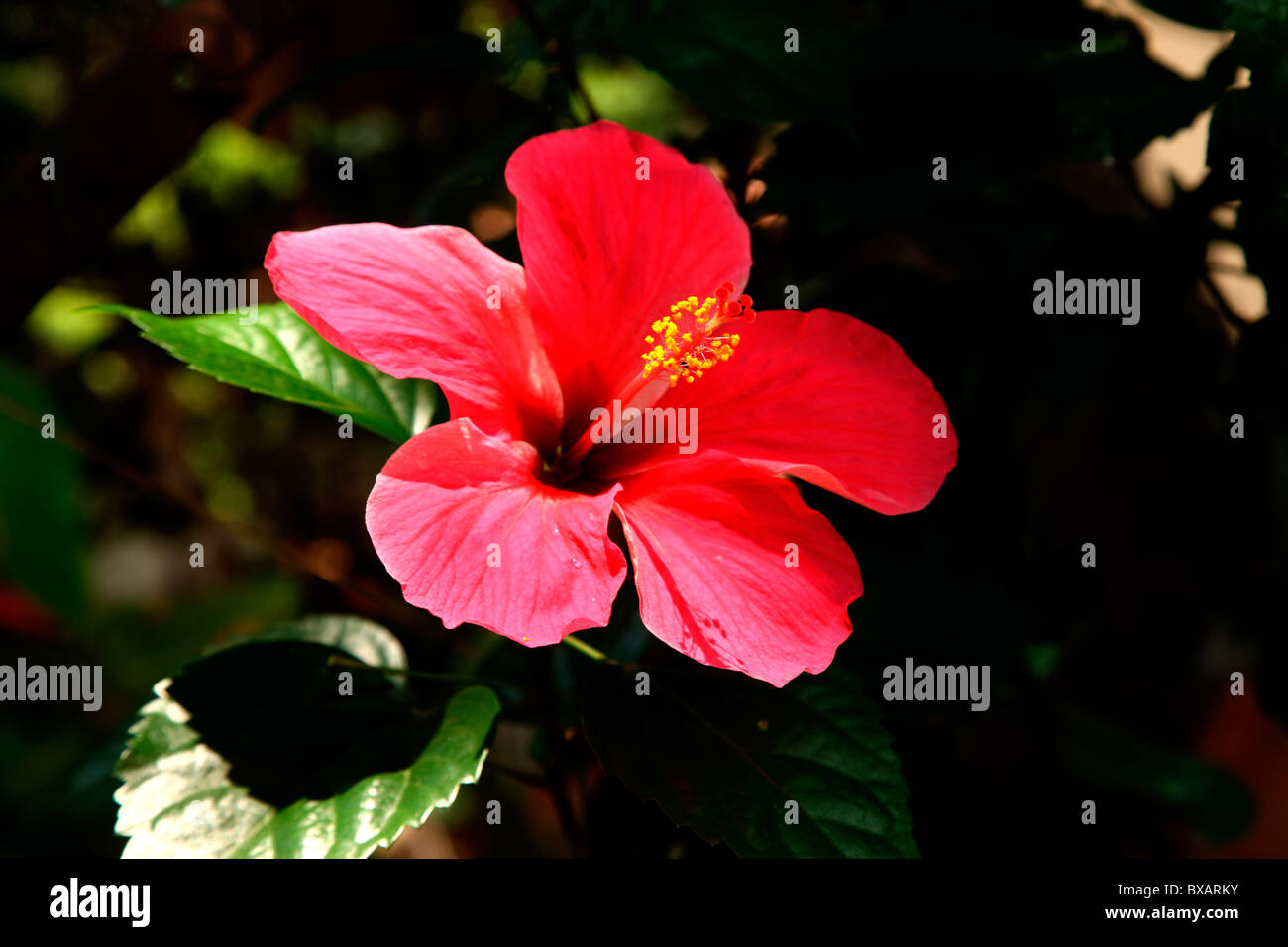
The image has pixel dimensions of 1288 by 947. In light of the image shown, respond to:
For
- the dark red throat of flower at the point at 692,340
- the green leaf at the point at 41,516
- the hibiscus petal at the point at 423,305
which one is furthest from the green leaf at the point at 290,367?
the green leaf at the point at 41,516

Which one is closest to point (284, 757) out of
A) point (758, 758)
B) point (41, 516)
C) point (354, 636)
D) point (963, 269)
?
point (354, 636)

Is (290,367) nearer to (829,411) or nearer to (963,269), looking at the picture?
(829,411)

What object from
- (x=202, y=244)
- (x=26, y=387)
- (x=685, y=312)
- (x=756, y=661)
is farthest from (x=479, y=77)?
(x=26, y=387)

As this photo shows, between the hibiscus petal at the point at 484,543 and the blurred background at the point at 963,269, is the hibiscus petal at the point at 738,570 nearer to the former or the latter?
the hibiscus petal at the point at 484,543

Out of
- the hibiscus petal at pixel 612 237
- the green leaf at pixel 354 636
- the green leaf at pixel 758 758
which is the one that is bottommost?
the green leaf at pixel 758 758

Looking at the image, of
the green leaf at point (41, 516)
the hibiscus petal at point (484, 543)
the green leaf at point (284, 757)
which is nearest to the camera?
the hibiscus petal at point (484, 543)

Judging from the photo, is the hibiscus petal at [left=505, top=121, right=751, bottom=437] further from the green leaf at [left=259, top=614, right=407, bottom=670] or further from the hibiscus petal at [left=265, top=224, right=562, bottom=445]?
the green leaf at [left=259, top=614, right=407, bottom=670]
